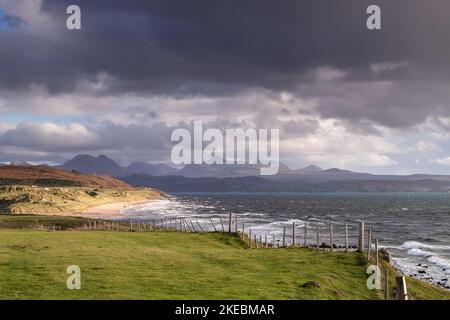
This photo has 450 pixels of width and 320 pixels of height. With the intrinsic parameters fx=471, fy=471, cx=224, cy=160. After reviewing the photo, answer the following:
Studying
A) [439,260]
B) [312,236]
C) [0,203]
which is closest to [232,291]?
[439,260]

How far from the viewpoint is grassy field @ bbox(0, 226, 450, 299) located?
2525 cm

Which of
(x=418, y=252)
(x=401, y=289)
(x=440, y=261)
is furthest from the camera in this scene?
(x=418, y=252)

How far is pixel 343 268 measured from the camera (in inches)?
1390

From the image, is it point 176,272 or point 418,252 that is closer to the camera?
point 176,272

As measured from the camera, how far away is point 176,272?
31000mm

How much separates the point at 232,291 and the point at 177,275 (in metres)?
5.46

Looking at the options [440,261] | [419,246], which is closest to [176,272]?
[440,261]

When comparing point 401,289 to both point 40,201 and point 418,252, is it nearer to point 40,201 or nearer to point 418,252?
point 418,252

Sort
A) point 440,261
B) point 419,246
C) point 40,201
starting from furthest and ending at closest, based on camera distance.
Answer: point 40,201
point 419,246
point 440,261

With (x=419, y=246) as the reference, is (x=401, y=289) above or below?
above

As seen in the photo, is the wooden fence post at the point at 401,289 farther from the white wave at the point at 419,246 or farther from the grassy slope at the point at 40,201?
the grassy slope at the point at 40,201

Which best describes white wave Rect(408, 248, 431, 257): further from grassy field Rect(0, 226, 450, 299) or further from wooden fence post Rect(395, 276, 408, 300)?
wooden fence post Rect(395, 276, 408, 300)
